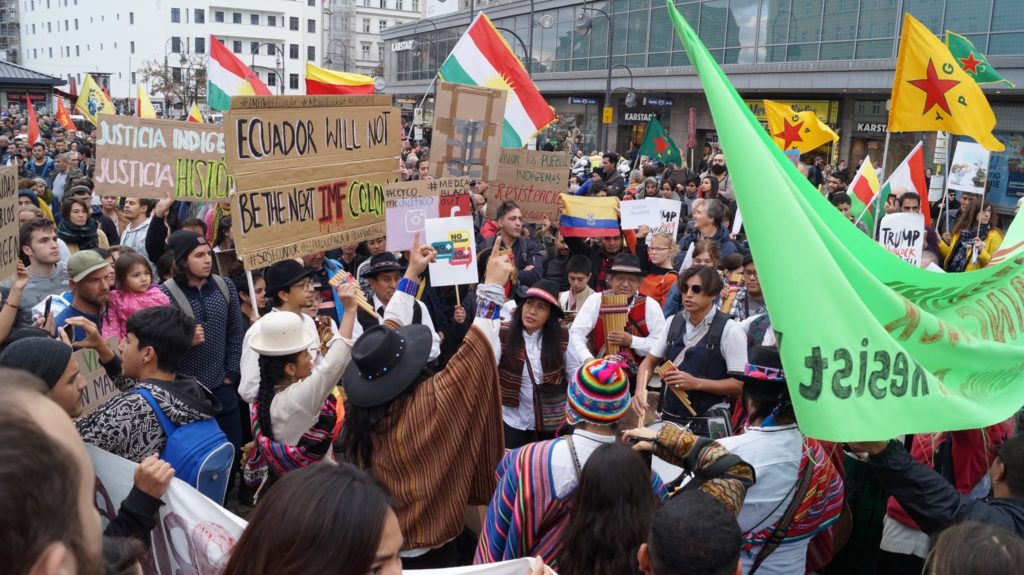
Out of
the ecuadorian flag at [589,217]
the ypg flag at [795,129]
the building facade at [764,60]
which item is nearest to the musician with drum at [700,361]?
the ecuadorian flag at [589,217]

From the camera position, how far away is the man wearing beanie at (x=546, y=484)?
10.1ft

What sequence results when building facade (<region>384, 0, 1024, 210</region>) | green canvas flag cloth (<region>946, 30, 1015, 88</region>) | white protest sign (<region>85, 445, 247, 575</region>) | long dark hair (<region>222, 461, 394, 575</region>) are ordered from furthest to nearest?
1. building facade (<region>384, 0, 1024, 210</region>)
2. green canvas flag cloth (<region>946, 30, 1015, 88</region>)
3. white protest sign (<region>85, 445, 247, 575</region>)
4. long dark hair (<region>222, 461, 394, 575</region>)

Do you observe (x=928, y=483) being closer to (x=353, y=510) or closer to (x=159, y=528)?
(x=353, y=510)

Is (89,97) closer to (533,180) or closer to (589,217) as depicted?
(533,180)

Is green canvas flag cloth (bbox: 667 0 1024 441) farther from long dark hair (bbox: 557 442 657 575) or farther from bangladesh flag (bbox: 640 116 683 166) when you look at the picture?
bangladesh flag (bbox: 640 116 683 166)

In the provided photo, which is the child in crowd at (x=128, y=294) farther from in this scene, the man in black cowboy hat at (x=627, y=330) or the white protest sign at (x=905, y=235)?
the white protest sign at (x=905, y=235)

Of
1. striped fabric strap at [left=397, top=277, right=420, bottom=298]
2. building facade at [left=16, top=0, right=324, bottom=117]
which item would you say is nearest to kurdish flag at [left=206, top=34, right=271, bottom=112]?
striped fabric strap at [left=397, top=277, right=420, bottom=298]

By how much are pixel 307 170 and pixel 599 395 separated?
3.00 m

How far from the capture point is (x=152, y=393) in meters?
3.21

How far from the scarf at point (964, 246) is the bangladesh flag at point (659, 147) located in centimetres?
702

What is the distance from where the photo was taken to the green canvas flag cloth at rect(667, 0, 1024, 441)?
7.78 feet

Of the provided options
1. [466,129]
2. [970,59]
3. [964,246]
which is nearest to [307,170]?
[466,129]

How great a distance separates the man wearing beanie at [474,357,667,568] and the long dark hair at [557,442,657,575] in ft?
0.51

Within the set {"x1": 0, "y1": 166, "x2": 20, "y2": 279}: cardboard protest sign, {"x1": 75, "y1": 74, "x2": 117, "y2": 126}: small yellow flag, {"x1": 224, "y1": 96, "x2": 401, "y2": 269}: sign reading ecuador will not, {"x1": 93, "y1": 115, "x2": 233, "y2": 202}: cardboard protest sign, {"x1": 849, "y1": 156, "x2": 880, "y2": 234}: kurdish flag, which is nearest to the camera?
{"x1": 0, "y1": 166, "x2": 20, "y2": 279}: cardboard protest sign
